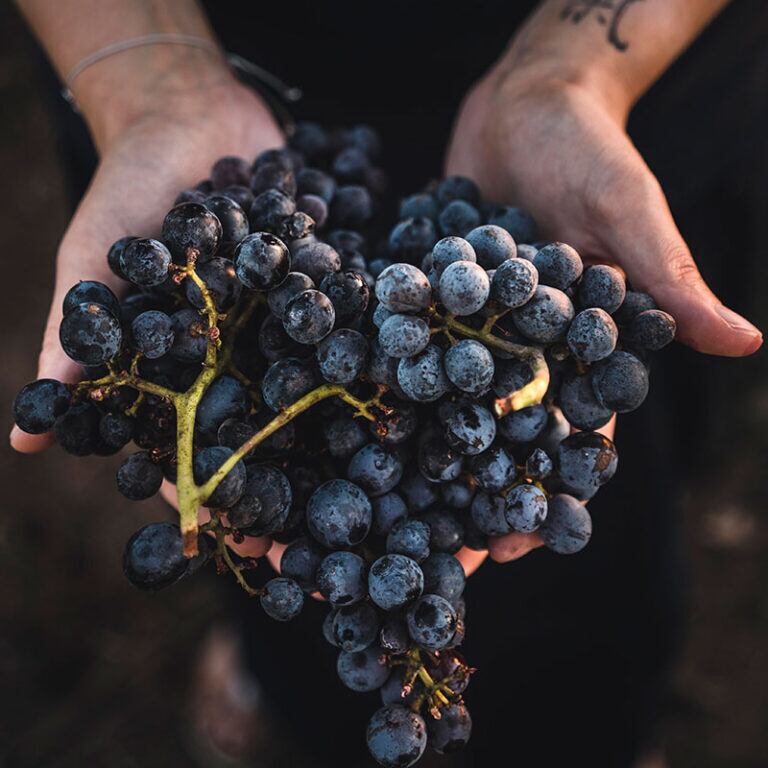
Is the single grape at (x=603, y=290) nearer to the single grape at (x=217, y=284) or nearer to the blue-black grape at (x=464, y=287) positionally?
the blue-black grape at (x=464, y=287)

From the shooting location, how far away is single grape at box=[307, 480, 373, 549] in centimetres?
128

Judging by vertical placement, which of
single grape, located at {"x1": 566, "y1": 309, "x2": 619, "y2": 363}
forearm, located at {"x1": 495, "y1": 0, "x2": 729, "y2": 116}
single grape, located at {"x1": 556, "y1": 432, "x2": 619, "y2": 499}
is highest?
forearm, located at {"x1": 495, "y1": 0, "x2": 729, "y2": 116}

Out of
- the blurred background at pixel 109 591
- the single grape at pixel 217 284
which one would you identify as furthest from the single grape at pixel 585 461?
the blurred background at pixel 109 591

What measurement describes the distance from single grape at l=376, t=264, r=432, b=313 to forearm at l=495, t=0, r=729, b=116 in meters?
0.95

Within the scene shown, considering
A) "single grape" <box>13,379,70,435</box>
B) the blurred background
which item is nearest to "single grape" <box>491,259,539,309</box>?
"single grape" <box>13,379,70,435</box>

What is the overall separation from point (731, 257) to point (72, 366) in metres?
1.99

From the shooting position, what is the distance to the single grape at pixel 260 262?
129 cm

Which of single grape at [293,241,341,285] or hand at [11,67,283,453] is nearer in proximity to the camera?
single grape at [293,241,341,285]

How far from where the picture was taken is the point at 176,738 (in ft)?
10.1

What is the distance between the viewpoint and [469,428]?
1309 millimetres

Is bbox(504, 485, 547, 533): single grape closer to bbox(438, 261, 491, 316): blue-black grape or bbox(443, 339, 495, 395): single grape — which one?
bbox(443, 339, 495, 395): single grape

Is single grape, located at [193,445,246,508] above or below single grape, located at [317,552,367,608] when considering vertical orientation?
above

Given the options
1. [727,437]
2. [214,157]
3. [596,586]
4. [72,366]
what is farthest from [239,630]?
[727,437]

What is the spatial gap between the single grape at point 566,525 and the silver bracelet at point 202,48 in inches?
59.0
